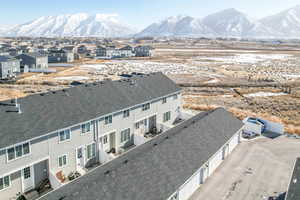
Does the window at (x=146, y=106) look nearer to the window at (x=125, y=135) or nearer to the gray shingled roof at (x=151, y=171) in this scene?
the window at (x=125, y=135)

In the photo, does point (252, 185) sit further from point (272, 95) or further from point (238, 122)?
point (272, 95)

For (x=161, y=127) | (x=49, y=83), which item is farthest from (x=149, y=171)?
(x=49, y=83)

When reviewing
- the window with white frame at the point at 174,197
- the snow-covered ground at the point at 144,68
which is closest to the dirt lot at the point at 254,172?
the window with white frame at the point at 174,197

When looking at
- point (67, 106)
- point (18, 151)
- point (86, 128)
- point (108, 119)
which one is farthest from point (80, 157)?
point (18, 151)

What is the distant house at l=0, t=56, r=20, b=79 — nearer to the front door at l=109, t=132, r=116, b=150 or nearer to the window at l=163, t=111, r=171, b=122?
the window at l=163, t=111, r=171, b=122

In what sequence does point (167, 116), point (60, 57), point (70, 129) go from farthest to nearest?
point (60, 57), point (167, 116), point (70, 129)

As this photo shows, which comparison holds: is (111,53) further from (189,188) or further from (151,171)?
(151,171)
